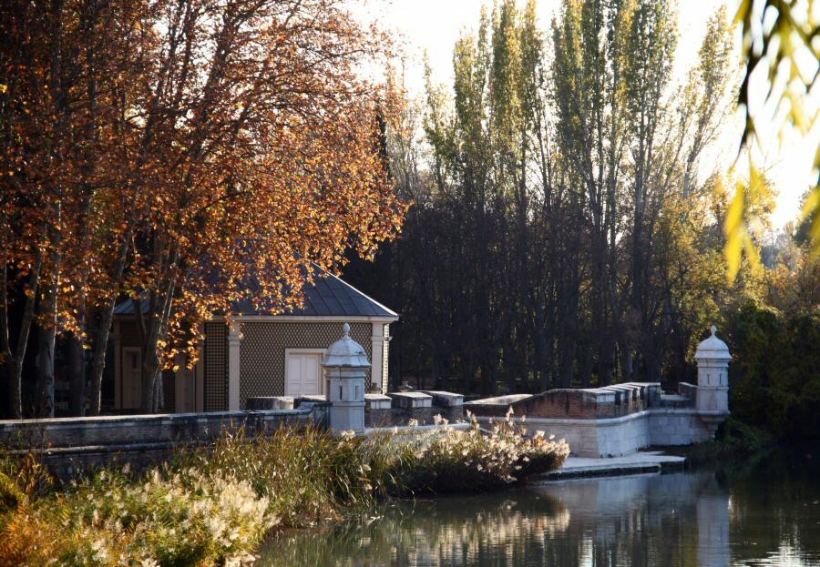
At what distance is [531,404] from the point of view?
24891 mm

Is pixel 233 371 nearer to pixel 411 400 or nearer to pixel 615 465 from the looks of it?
pixel 411 400

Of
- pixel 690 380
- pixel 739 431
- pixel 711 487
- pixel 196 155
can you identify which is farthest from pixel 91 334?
pixel 690 380

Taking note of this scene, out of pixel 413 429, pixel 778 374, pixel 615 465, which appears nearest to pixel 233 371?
pixel 413 429

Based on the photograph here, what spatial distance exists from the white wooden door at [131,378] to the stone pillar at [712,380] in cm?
1363

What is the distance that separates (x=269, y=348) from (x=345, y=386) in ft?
31.1

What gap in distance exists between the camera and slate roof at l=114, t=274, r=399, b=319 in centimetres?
2892

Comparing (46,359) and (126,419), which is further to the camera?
(46,359)

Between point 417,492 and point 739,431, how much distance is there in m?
13.2

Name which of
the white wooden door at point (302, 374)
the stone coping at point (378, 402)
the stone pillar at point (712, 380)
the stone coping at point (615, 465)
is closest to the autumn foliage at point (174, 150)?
the stone coping at point (378, 402)

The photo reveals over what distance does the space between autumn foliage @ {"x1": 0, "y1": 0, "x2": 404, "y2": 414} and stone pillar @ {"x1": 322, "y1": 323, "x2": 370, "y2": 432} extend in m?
1.52

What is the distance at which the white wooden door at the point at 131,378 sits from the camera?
97.9 ft

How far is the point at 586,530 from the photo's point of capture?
52.7 feet

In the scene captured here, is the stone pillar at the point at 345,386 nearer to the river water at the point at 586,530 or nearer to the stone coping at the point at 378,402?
the stone coping at the point at 378,402

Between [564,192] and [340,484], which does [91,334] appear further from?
[564,192]
